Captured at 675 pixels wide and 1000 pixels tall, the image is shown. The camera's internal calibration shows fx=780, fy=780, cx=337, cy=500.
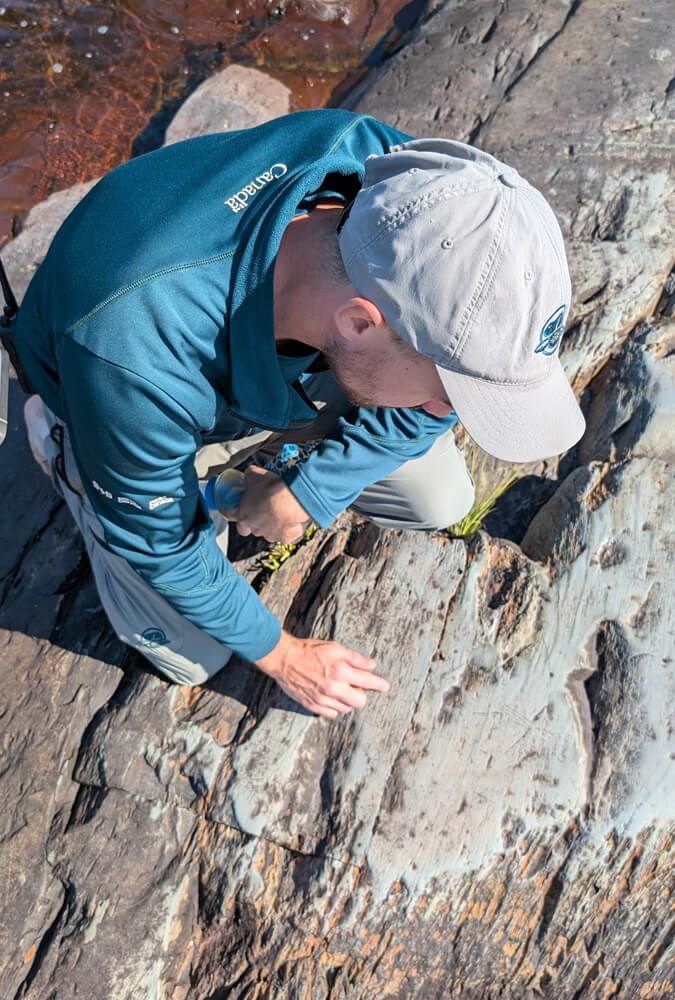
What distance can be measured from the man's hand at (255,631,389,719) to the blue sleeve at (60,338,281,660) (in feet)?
0.30

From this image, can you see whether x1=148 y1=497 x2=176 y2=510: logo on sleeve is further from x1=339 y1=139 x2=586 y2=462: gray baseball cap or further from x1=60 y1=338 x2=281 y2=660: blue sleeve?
x1=339 y1=139 x2=586 y2=462: gray baseball cap

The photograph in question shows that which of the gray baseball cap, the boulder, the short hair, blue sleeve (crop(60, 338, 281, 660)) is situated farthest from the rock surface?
the boulder

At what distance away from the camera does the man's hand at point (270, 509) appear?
105 inches

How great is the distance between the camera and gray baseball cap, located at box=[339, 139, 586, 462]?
5.80ft

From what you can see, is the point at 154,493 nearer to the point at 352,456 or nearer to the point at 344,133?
the point at 352,456

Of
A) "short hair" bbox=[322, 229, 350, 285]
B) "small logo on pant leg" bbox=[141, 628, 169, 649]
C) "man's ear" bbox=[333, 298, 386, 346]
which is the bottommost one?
"small logo on pant leg" bbox=[141, 628, 169, 649]

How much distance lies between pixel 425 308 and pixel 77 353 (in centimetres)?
86

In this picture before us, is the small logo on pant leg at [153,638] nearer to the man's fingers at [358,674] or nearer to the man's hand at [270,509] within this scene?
the man's hand at [270,509]

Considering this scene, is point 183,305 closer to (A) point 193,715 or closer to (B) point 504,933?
(A) point 193,715

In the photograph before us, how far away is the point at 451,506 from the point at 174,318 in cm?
161

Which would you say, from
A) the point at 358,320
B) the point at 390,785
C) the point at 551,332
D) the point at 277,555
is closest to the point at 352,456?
the point at 277,555

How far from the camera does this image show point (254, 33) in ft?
20.2

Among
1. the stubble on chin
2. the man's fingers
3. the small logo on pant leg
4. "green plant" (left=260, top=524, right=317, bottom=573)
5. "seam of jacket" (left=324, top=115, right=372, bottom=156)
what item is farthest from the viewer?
"green plant" (left=260, top=524, right=317, bottom=573)

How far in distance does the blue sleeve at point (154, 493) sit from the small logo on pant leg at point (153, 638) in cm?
40
